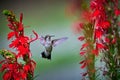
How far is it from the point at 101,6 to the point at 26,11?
64cm

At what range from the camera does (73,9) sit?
205 cm

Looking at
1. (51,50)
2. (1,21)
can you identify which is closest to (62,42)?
(51,50)

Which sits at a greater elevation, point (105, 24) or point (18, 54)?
point (105, 24)

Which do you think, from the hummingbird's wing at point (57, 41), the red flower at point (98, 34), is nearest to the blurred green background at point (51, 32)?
→ the hummingbird's wing at point (57, 41)

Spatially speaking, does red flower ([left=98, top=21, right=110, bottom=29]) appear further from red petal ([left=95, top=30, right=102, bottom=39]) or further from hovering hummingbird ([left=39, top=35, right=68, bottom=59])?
hovering hummingbird ([left=39, top=35, right=68, bottom=59])

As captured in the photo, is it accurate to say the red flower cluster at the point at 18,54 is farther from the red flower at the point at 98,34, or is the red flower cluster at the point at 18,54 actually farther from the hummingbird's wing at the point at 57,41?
the hummingbird's wing at the point at 57,41

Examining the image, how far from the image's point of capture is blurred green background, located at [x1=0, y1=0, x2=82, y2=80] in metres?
2.04

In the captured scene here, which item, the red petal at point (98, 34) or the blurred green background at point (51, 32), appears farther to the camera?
the blurred green background at point (51, 32)

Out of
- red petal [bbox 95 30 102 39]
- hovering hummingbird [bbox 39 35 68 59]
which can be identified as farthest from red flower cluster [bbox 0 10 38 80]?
hovering hummingbird [bbox 39 35 68 59]

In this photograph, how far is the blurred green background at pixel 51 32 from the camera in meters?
2.04

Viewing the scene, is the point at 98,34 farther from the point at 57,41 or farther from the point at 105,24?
the point at 57,41

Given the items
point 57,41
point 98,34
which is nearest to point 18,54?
point 98,34

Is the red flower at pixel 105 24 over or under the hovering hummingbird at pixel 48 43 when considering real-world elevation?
over

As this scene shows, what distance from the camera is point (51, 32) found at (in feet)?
6.76
